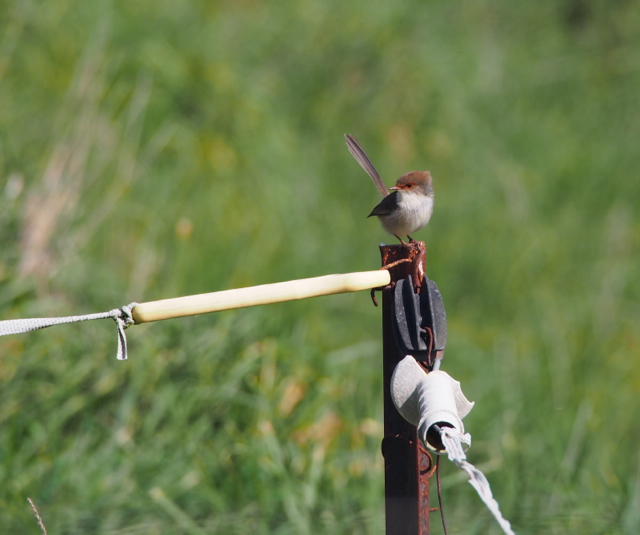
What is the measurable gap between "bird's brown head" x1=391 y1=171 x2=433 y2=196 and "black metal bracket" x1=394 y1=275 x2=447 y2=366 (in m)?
0.93

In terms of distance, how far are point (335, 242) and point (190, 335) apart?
6.57ft

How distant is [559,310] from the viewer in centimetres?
544

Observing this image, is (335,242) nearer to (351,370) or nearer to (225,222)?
(225,222)

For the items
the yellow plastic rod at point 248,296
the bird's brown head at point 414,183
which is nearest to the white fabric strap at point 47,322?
the yellow plastic rod at point 248,296

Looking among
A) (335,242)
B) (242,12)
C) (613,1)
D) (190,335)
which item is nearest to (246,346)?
(190,335)

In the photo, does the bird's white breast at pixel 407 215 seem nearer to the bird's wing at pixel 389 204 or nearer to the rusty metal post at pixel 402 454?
the bird's wing at pixel 389 204

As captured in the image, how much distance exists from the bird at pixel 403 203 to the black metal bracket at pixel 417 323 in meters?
0.75

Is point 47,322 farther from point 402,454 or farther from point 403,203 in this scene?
point 403,203

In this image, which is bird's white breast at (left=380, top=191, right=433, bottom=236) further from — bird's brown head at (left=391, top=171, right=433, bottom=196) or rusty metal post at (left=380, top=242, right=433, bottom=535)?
rusty metal post at (left=380, top=242, right=433, bottom=535)

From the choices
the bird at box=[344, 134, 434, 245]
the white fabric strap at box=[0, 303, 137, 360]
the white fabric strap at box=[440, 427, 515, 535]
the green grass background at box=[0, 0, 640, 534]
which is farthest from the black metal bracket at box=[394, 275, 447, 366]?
the green grass background at box=[0, 0, 640, 534]

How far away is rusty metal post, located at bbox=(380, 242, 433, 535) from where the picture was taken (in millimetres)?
1638

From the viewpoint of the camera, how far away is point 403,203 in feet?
7.93

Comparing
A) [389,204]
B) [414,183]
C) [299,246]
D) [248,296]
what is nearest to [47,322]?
[248,296]

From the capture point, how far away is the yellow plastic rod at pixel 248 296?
141 cm
